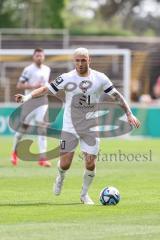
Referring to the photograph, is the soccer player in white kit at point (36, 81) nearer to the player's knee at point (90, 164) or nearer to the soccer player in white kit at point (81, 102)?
the soccer player in white kit at point (81, 102)

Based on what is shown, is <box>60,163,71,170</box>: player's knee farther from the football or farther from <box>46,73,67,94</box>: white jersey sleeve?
<box>46,73,67,94</box>: white jersey sleeve

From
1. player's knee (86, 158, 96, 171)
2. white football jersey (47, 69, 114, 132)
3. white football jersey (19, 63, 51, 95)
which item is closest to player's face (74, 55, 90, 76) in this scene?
white football jersey (47, 69, 114, 132)

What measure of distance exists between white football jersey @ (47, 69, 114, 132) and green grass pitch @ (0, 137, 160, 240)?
1414mm

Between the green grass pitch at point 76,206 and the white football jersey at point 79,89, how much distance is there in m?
1.41

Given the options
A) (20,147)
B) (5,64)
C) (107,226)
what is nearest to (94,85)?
(107,226)

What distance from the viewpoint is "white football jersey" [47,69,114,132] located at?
46.8 feet


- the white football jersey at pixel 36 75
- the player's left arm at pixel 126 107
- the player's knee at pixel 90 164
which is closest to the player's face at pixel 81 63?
the player's left arm at pixel 126 107

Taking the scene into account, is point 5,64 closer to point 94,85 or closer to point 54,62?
point 54,62

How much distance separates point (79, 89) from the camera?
14242 mm

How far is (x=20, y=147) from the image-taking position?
74.6 feet

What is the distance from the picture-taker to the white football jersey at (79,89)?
14250mm

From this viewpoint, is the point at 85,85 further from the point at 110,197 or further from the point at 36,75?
the point at 36,75

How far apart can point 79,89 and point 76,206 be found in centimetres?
178

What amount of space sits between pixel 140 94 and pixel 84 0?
37.3 metres
